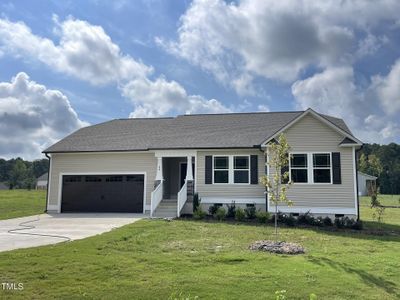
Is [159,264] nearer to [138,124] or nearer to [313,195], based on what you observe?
[313,195]

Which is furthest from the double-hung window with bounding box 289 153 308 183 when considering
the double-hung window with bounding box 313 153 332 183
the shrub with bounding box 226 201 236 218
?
the shrub with bounding box 226 201 236 218

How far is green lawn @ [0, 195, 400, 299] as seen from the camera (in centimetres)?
709

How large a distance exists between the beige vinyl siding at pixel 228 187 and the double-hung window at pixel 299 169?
5.65ft

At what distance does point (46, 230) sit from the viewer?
14797 mm

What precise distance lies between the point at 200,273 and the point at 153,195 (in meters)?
11.3

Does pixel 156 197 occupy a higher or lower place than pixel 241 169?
lower

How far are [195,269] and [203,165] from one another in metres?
12.1

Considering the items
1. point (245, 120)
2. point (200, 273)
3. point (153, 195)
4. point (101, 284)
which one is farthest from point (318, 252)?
point (245, 120)

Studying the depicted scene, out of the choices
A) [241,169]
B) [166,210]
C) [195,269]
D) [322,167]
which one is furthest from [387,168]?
[195,269]

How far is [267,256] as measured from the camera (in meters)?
9.80

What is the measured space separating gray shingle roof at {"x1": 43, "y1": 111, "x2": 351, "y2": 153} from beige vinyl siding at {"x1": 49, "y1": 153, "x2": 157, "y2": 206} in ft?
1.73

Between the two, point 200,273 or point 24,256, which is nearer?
point 200,273

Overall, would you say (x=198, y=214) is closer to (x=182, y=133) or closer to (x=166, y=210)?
(x=166, y=210)

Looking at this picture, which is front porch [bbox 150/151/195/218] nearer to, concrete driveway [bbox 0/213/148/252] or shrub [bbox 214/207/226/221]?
shrub [bbox 214/207/226/221]
